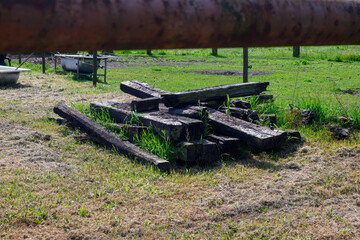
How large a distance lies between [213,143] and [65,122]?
10.2 ft

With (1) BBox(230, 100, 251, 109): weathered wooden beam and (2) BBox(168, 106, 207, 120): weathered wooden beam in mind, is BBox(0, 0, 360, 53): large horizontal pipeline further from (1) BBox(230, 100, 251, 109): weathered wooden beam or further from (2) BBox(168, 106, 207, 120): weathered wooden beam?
(1) BBox(230, 100, 251, 109): weathered wooden beam

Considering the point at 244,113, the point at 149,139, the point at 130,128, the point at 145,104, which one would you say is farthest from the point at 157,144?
the point at 244,113

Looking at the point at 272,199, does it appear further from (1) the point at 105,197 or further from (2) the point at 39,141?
(2) the point at 39,141

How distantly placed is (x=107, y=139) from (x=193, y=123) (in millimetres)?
1264

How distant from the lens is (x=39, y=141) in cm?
655

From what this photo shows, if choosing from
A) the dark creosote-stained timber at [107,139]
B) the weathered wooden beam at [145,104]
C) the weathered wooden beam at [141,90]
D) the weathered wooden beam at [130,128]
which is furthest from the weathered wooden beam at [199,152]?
the weathered wooden beam at [141,90]

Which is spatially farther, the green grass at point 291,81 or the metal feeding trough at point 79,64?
the metal feeding trough at point 79,64

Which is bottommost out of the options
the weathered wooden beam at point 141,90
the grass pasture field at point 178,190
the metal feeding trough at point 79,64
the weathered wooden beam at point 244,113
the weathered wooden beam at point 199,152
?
the grass pasture field at point 178,190

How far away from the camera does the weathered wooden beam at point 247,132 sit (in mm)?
5805

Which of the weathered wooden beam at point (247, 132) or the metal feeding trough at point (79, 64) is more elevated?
the metal feeding trough at point (79, 64)

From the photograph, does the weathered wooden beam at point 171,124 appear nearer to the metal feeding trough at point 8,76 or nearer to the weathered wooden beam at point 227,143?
the weathered wooden beam at point 227,143

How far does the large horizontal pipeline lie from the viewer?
0.78 meters

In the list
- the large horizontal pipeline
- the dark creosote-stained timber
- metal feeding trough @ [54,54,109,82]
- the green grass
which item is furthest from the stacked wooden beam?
metal feeding trough @ [54,54,109,82]

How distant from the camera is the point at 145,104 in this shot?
22.4ft
